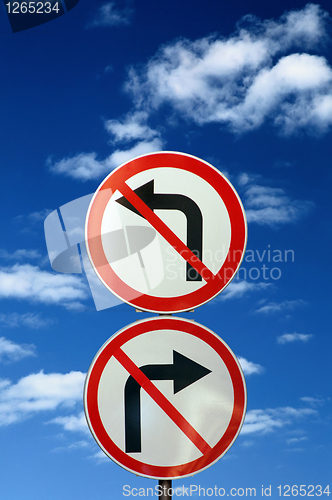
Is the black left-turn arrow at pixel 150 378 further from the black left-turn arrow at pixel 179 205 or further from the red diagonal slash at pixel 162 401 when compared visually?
the black left-turn arrow at pixel 179 205

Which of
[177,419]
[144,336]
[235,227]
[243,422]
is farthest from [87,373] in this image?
[235,227]

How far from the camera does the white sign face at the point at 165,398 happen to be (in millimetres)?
1857

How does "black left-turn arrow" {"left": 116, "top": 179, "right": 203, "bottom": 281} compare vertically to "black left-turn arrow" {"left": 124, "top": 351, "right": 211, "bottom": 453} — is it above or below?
above

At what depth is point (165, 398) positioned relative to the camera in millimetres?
1899

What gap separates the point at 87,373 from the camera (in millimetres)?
1896

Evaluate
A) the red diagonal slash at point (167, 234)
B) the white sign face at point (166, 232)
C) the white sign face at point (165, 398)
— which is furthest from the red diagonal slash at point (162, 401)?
the red diagonal slash at point (167, 234)

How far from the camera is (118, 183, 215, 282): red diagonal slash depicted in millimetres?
2033

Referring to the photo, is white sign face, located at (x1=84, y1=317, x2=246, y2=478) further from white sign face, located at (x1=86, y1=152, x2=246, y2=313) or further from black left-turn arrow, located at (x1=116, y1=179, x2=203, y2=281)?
black left-turn arrow, located at (x1=116, y1=179, x2=203, y2=281)

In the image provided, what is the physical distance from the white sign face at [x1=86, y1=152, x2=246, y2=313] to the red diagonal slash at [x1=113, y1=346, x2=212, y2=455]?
24 cm

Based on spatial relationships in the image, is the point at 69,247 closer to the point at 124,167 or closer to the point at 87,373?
the point at 124,167

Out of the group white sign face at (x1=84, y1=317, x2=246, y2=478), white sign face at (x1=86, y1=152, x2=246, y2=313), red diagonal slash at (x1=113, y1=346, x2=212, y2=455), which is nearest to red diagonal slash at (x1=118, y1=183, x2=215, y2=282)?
white sign face at (x1=86, y1=152, x2=246, y2=313)

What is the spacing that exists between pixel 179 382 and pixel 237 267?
1.86ft

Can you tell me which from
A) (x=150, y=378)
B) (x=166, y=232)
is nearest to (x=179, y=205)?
(x=166, y=232)

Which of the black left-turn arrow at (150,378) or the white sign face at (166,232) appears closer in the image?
the black left-turn arrow at (150,378)
